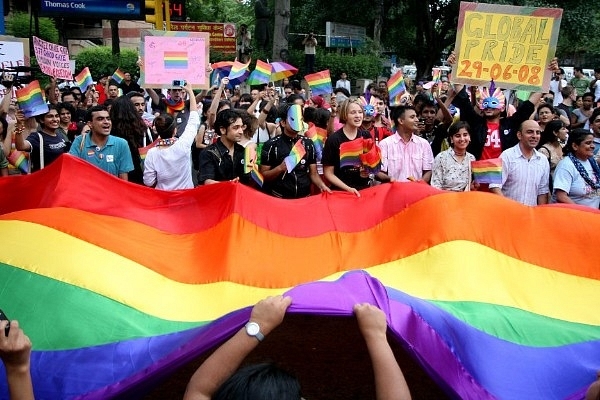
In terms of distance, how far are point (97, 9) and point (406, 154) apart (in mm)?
15485

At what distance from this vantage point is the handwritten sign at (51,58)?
1009 cm

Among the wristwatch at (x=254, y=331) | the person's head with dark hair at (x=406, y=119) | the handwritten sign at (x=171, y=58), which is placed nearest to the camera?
the wristwatch at (x=254, y=331)

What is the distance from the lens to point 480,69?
7121mm

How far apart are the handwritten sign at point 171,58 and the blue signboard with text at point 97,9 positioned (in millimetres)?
11840

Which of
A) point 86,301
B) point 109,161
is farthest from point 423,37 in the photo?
point 86,301

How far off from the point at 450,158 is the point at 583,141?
1.12 meters

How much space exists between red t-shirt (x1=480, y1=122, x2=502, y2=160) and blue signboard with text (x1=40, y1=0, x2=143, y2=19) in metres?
14.9

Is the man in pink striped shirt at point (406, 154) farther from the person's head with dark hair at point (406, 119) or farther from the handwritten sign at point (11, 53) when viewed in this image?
the handwritten sign at point (11, 53)

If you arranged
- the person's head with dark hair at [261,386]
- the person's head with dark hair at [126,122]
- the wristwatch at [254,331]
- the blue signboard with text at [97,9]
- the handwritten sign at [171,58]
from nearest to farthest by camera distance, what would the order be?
the person's head with dark hair at [261,386]
the wristwatch at [254,331]
the person's head with dark hair at [126,122]
the handwritten sign at [171,58]
the blue signboard with text at [97,9]

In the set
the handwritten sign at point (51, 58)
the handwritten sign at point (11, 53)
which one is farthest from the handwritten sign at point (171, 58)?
the handwritten sign at point (11, 53)

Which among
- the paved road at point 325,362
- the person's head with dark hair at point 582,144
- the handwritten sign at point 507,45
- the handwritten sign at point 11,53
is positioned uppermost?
the handwritten sign at point 507,45

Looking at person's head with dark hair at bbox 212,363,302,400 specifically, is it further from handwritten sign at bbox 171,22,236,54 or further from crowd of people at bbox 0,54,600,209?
handwritten sign at bbox 171,22,236,54

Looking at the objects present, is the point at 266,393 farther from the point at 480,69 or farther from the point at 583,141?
the point at 480,69

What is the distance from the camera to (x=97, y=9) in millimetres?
19109
